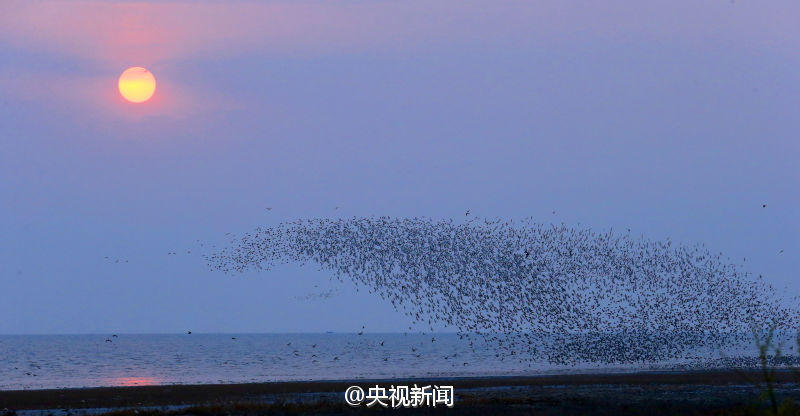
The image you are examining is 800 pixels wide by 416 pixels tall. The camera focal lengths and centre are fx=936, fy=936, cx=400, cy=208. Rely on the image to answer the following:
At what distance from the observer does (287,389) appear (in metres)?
49.5

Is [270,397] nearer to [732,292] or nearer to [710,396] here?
[710,396]

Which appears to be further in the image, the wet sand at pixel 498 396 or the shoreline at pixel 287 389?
the shoreline at pixel 287 389

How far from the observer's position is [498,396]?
130ft

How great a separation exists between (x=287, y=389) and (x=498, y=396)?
14.3 meters

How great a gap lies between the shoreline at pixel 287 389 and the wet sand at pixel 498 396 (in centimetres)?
4

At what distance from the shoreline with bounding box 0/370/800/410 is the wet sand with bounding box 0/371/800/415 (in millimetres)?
43

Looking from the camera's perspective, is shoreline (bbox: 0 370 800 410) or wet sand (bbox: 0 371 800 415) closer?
wet sand (bbox: 0 371 800 415)

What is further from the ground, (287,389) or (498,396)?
(287,389)

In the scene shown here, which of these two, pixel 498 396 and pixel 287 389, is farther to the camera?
pixel 287 389

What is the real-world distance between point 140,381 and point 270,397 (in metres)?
26.2

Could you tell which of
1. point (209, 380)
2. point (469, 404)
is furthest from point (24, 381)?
point (469, 404)

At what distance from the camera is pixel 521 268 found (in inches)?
2265

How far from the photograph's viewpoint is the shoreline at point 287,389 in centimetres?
4119

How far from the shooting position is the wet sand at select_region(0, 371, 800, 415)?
32438 millimetres
